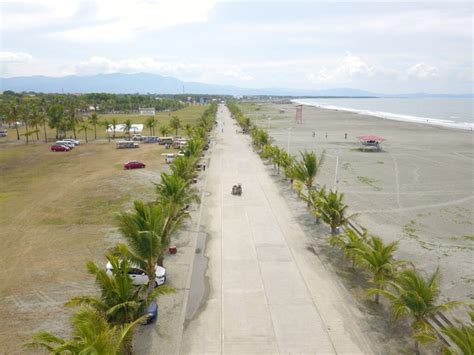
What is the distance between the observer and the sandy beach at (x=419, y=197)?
22.0 metres

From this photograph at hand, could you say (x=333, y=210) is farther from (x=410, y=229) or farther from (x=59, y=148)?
(x=59, y=148)

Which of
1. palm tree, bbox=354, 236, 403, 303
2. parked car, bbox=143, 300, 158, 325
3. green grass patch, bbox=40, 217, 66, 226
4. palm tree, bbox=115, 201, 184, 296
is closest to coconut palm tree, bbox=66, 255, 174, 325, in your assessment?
palm tree, bbox=115, 201, 184, 296

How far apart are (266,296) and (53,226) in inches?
690

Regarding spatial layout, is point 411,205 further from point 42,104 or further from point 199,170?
point 42,104

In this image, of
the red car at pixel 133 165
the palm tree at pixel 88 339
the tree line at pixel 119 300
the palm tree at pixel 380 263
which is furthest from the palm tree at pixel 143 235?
the red car at pixel 133 165

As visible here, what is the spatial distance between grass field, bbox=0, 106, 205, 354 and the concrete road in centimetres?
625

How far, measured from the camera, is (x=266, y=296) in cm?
1723

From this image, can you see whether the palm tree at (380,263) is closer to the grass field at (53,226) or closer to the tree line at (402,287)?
the tree line at (402,287)

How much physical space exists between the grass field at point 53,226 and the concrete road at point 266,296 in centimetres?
625

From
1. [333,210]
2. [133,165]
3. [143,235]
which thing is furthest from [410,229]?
[133,165]

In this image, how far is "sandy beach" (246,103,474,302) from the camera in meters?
22.0

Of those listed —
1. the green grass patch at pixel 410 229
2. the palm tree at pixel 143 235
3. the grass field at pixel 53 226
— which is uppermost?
the palm tree at pixel 143 235

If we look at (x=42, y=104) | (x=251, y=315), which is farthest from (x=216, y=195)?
(x=42, y=104)

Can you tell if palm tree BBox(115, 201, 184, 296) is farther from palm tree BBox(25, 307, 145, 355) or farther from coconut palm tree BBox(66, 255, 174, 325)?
palm tree BBox(25, 307, 145, 355)
